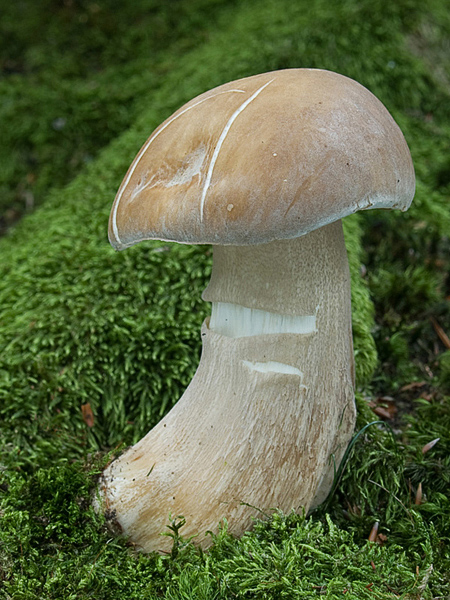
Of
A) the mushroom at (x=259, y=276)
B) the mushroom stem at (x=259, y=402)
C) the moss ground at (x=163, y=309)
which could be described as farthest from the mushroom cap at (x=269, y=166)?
the moss ground at (x=163, y=309)

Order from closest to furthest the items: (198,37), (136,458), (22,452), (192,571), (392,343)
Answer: (192,571)
(136,458)
(22,452)
(392,343)
(198,37)

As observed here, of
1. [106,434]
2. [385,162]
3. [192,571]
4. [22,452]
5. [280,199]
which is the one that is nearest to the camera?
[280,199]

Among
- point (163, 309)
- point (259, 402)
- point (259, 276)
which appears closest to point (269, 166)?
point (259, 276)

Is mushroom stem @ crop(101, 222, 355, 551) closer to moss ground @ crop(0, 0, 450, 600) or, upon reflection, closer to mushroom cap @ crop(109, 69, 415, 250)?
Answer: moss ground @ crop(0, 0, 450, 600)

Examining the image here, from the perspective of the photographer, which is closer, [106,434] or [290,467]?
[290,467]

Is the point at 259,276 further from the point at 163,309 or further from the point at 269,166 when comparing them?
the point at 163,309

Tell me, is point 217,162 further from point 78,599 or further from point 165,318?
point 78,599

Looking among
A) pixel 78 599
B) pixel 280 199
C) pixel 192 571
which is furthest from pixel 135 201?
pixel 78 599

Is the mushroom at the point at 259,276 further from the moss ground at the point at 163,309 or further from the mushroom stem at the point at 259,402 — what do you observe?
the moss ground at the point at 163,309
